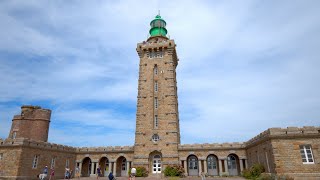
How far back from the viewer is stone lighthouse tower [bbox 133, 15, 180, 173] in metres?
31.3

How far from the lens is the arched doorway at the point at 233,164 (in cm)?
3244

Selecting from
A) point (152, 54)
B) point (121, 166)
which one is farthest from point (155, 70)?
point (121, 166)

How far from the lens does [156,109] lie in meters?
33.1

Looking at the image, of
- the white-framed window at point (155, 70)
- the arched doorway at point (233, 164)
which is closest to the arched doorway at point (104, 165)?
the white-framed window at point (155, 70)

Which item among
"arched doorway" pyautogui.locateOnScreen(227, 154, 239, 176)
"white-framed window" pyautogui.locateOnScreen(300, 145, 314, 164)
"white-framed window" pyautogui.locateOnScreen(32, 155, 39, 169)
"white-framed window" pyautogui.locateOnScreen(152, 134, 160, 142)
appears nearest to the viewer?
"white-framed window" pyautogui.locateOnScreen(300, 145, 314, 164)

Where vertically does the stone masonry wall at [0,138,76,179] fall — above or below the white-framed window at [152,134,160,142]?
below

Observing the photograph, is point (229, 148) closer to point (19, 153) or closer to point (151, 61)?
point (151, 61)

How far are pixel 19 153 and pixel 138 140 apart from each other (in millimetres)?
14340

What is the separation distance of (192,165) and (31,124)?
27.0 m

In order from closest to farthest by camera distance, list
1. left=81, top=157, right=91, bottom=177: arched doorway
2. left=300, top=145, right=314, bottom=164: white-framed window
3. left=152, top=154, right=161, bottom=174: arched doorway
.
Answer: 1. left=300, top=145, right=314, bottom=164: white-framed window
2. left=152, top=154, right=161, bottom=174: arched doorway
3. left=81, top=157, right=91, bottom=177: arched doorway

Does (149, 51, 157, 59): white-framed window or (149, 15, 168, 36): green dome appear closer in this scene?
(149, 51, 157, 59): white-framed window

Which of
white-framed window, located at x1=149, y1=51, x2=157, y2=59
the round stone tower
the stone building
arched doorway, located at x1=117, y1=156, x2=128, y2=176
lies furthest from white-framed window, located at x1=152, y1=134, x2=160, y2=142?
the round stone tower

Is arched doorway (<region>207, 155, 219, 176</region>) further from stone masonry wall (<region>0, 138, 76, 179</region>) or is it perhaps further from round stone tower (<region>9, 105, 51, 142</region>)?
round stone tower (<region>9, 105, 51, 142</region>)

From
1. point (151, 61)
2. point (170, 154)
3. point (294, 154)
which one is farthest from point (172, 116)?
point (294, 154)
